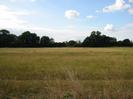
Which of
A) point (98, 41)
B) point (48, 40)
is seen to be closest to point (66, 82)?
point (98, 41)

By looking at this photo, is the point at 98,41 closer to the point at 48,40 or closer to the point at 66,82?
the point at 48,40

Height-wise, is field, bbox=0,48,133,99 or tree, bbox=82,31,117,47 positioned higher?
tree, bbox=82,31,117,47

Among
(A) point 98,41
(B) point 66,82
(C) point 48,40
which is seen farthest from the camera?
(C) point 48,40

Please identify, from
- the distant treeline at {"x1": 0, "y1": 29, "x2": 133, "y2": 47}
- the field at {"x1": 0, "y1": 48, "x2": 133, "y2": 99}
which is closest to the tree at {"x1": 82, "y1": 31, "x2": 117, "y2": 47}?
the distant treeline at {"x1": 0, "y1": 29, "x2": 133, "y2": 47}

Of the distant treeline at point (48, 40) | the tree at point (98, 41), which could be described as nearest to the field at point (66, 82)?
the distant treeline at point (48, 40)

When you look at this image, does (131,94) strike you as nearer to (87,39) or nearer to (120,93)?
(120,93)

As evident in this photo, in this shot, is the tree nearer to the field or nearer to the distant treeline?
the distant treeline

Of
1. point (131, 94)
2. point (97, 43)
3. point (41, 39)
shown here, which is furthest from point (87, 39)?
point (131, 94)

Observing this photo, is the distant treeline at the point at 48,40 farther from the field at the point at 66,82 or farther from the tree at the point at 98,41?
the field at the point at 66,82

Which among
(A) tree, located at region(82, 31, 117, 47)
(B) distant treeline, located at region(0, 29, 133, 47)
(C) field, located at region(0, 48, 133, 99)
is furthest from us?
(A) tree, located at region(82, 31, 117, 47)

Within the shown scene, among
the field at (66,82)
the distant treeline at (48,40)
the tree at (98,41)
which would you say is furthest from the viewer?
the tree at (98,41)

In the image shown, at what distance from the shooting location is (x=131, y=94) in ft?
25.4

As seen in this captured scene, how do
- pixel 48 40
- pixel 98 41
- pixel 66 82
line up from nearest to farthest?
pixel 66 82, pixel 98 41, pixel 48 40

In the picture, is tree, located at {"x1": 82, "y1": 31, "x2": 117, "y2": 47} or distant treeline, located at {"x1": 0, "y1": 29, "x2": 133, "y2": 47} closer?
distant treeline, located at {"x1": 0, "y1": 29, "x2": 133, "y2": 47}
